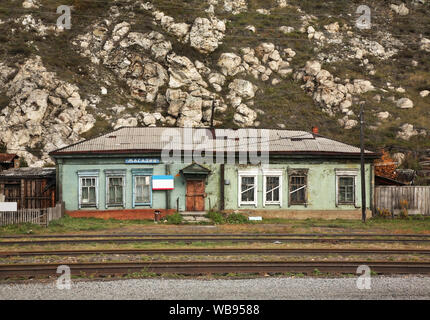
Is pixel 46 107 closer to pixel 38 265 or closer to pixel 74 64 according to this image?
pixel 74 64

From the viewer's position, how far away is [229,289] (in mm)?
8930

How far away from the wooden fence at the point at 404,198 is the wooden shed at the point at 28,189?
22.2 meters

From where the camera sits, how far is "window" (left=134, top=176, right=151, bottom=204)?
78.2ft

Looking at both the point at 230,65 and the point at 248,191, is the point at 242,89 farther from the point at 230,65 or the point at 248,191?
the point at 248,191

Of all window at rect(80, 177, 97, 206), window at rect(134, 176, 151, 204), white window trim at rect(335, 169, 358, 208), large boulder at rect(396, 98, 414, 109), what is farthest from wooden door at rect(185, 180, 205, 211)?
large boulder at rect(396, 98, 414, 109)

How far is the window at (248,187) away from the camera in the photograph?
79.4ft

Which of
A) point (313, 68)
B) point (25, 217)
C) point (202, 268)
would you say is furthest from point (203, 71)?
point (202, 268)

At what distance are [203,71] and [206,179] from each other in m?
40.6

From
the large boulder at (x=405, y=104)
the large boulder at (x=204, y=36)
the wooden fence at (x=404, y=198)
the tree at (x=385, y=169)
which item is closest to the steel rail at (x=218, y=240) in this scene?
the wooden fence at (x=404, y=198)

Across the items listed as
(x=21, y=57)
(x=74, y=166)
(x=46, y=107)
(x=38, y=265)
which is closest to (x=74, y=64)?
(x=21, y=57)

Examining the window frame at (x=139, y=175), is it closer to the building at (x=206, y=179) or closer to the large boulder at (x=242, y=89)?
the building at (x=206, y=179)

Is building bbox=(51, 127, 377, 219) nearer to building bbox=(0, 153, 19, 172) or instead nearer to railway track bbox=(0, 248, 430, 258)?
railway track bbox=(0, 248, 430, 258)

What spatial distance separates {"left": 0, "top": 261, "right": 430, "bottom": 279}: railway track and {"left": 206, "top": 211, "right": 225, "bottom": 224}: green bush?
1133 cm
